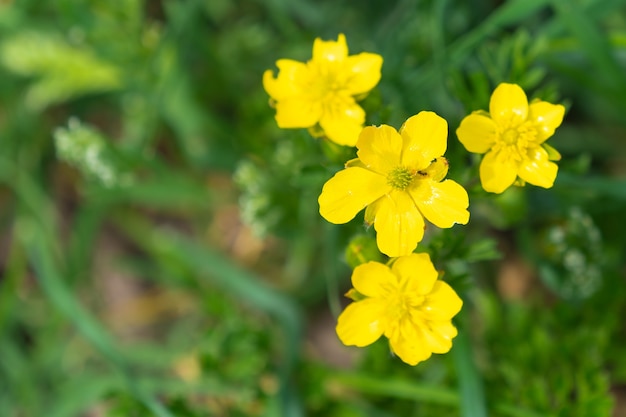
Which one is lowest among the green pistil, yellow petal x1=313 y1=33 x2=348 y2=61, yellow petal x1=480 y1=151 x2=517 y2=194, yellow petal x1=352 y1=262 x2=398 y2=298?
yellow petal x1=352 y1=262 x2=398 y2=298

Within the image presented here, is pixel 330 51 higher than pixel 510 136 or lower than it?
higher

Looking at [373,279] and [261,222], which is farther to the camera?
[261,222]

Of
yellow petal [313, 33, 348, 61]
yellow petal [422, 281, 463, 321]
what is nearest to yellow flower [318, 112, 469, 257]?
yellow petal [422, 281, 463, 321]

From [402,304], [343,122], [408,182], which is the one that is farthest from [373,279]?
[343,122]

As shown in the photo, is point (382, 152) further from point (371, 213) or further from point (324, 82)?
point (324, 82)

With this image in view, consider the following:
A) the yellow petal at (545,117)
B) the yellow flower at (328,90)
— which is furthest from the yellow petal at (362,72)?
the yellow petal at (545,117)

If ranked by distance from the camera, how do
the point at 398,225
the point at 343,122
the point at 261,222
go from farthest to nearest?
the point at 261,222 → the point at 343,122 → the point at 398,225

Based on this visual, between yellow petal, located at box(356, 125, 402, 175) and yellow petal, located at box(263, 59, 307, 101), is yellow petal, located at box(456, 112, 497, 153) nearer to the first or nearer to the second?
yellow petal, located at box(356, 125, 402, 175)

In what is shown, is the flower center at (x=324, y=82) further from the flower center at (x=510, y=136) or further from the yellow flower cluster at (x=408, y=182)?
the flower center at (x=510, y=136)
